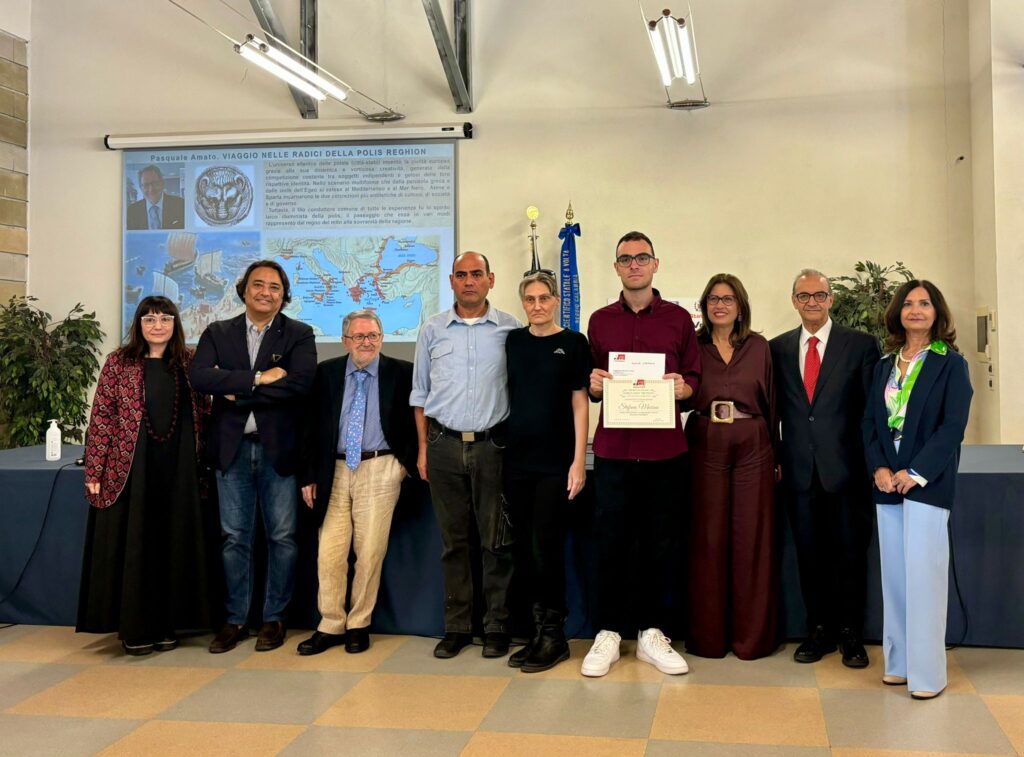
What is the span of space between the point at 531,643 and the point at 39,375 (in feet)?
18.3

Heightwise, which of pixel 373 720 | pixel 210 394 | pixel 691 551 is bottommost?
pixel 373 720

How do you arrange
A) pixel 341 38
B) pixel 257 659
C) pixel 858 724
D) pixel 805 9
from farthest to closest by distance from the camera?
pixel 341 38 < pixel 805 9 < pixel 257 659 < pixel 858 724

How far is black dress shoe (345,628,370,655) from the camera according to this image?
12.1ft

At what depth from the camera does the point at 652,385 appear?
3395mm

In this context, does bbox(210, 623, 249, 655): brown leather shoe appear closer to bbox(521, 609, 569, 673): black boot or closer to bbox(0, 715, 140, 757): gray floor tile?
bbox(0, 715, 140, 757): gray floor tile

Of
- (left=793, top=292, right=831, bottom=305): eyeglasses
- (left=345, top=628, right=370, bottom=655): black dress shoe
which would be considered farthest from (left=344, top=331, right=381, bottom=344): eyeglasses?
(left=793, top=292, right=831, bottom=305): eyeglasses

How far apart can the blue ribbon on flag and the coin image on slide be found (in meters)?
2.74

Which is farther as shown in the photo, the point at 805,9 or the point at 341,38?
the point at 341,38

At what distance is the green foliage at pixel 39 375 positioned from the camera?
752cm

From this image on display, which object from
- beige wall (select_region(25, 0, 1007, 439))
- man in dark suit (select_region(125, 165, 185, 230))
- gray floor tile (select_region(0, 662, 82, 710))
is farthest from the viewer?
man in dark suit (select_region(125, 165, 185, 230))

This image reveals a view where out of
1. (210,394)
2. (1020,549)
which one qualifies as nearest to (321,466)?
(210,394)

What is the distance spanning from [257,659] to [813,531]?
220cm

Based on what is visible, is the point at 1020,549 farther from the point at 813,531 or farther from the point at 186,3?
the point at 186,3

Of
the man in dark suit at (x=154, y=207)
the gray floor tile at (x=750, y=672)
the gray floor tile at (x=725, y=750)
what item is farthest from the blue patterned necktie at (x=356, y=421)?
the man in dark suit at (x=154, y=207)
